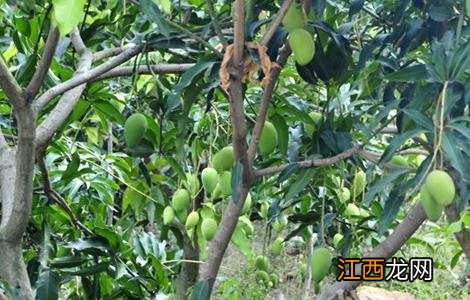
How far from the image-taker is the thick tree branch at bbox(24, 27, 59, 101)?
3.17ft

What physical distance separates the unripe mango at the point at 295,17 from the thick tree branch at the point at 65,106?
32 centimetres

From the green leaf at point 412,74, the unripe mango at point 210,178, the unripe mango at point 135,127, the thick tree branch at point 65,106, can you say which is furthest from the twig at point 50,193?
the green leaf at point 412,74

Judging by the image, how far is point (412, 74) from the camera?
0.94m

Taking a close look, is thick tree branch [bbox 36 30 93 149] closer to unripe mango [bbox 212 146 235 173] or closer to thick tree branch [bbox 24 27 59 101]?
thick tree branch [bbox 24 27 59 101]

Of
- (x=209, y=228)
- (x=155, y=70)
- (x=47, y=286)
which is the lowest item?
(x=47, y=286)

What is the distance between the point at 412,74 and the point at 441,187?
17 cm

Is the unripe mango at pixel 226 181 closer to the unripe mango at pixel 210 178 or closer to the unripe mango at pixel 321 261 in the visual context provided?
the unripe mango at pixel 210 178

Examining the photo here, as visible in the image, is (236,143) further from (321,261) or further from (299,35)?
(321,261)

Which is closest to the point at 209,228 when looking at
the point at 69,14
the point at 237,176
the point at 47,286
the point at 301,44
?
the point at 47,286

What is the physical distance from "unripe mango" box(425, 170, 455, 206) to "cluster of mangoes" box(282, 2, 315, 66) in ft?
0.69

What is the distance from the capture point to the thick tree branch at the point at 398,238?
1.02 meters

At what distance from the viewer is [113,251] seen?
142 cm

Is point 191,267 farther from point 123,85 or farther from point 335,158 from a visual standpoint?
point 335,158

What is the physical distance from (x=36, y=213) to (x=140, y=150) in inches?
9.8
